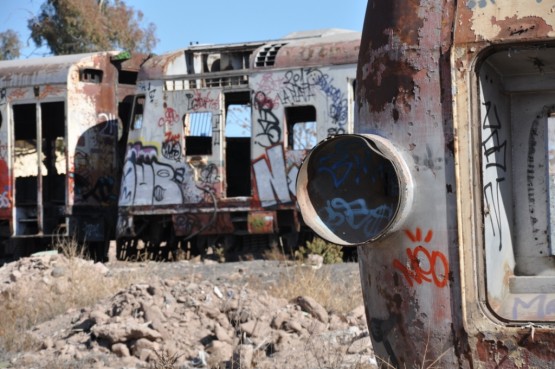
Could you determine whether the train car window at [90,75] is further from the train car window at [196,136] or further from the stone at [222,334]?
the stone at [222,334]

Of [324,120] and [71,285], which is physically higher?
[324,120]

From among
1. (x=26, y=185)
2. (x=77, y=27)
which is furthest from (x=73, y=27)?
(x=26, y=185)

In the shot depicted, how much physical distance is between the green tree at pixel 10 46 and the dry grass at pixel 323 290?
3303 cm

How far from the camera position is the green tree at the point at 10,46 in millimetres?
41944

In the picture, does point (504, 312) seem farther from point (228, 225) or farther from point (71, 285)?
point (228, 225)

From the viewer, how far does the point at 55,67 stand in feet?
58.3

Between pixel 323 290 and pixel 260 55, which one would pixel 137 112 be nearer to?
pixel 260 55

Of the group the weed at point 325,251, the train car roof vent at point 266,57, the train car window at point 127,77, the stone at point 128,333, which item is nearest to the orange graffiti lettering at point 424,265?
the stone at point 128,333

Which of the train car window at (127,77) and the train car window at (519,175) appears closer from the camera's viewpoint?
the train car window at (519,175)

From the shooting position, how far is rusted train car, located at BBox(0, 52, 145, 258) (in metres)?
17.6

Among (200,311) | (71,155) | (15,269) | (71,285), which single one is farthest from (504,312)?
(71,155)

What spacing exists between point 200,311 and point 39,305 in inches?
99.1

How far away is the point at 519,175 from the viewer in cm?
362

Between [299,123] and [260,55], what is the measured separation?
1.27 metres
